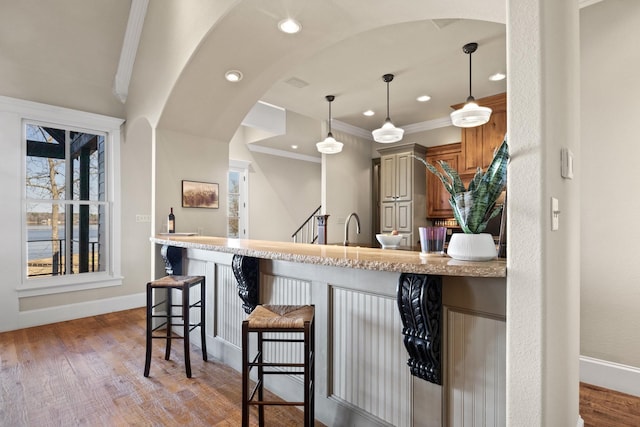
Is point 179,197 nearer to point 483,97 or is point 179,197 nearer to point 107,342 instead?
point 107,342

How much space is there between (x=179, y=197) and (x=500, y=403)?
341 cm

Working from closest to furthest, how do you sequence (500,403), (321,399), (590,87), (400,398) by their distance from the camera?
(500,403), (400,398), (321,399), (590,87)

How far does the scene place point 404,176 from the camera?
5.45 meters

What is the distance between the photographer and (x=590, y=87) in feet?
8.12

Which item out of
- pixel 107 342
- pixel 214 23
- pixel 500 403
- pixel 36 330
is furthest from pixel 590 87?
pixel 36 330

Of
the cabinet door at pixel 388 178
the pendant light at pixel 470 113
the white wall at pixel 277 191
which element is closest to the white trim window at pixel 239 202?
the white wall at pixel 277 191

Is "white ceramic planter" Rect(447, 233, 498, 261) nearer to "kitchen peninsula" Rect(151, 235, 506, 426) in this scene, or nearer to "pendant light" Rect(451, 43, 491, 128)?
"kitchen peninsula" Rect(151, 235, 506, 426)

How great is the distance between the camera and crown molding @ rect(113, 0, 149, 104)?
371 centimetres

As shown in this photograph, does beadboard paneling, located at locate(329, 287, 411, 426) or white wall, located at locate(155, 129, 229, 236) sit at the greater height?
white wall, located at locate(155, 129, 229, 236)

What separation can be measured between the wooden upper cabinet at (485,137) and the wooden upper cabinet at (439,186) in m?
0.35

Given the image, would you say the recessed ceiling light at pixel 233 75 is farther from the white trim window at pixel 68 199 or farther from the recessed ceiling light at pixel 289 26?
the white trim window at pixel 68 199

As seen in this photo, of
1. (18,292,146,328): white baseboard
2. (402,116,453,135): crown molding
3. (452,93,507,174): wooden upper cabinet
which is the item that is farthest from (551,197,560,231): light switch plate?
(18,292,146,328): white baseboard

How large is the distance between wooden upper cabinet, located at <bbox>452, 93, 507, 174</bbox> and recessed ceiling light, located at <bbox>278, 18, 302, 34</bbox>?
3.06 m

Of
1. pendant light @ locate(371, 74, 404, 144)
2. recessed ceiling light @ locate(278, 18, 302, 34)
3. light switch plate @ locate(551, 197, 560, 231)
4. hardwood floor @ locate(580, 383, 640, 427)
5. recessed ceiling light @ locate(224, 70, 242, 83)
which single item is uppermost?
recessed ceiling light @ locate(278, 18, 302, 34)
